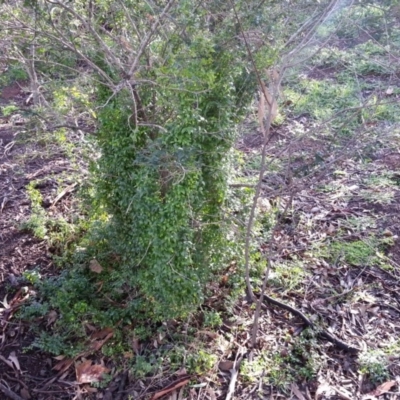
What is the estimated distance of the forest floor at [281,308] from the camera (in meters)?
2.49

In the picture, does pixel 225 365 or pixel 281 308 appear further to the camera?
pixel 281 308

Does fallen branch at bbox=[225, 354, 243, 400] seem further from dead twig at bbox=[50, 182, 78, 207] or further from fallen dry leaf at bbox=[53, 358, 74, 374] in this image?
dead twig at bbox=[50, 182, 78, 207]

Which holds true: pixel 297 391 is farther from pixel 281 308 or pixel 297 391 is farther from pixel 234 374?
pixel 281 308

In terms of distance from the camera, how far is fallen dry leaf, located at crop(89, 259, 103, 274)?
2944mm

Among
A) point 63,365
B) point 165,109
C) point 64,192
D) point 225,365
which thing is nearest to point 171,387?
point 225,365

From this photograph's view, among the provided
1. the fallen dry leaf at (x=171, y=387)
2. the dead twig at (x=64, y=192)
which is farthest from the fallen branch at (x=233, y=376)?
the dead twig at (x=64, y=192)

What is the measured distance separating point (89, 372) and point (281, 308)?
1.30m

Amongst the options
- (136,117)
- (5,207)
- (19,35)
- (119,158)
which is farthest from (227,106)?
(5,207)

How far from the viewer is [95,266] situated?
2957 millimetres

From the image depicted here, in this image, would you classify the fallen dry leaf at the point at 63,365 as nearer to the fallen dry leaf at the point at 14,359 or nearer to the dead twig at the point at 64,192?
the fallen dry leaf at the point at 14,359

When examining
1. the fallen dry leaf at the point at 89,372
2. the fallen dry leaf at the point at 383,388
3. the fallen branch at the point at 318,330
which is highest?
the fallen dry leaf at the point at 89,372

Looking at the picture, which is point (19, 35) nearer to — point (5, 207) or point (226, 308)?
point (5, 207)

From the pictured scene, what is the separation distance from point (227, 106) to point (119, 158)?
0.69m

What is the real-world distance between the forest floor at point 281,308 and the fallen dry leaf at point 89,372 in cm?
1
